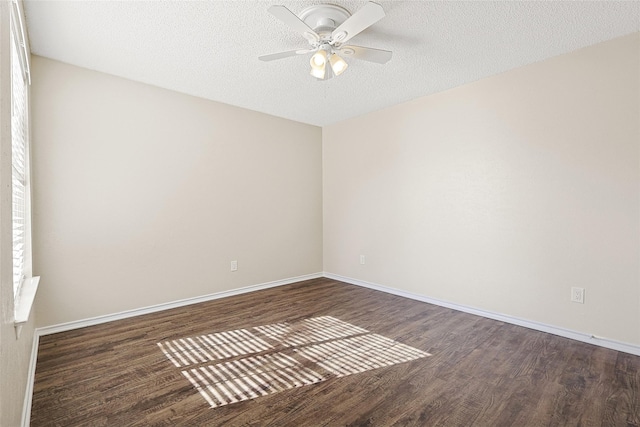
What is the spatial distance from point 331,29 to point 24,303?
8.02 ft

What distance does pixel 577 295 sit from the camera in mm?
2516

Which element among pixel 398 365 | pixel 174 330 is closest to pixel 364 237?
pixel 398 365

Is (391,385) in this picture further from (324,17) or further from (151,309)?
(151,309)

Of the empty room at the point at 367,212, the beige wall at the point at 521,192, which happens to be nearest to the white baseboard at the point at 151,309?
the empty room at the point at 367,212

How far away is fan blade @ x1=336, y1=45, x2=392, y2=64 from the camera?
2.16m

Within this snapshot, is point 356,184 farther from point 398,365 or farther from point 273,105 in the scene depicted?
point 398,365

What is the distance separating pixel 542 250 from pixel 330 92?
8.38ft

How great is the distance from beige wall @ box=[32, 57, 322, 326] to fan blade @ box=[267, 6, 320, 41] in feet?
6.53

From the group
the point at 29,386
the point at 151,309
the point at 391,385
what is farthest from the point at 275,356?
the point at 151,309

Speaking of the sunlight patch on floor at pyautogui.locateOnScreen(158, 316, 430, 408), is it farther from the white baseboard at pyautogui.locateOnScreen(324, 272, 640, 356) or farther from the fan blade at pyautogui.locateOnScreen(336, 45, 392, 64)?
the fan blade at pyautogui.locateOnScreen(336, 45, 392, 64)

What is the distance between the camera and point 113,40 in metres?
2.33

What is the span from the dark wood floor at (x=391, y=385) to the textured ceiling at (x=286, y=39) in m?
2.34

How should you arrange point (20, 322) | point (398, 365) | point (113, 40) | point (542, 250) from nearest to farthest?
point (20, 322)
point (398, 365)
point (113, 40)
point (542, 250)

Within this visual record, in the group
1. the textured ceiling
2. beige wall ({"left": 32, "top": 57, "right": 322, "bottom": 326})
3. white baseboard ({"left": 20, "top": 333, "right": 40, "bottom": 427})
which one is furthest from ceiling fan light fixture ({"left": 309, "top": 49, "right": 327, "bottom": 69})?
white baseboard ({"left": 20, "top": 333, "right": 40, "bottom": 427})
